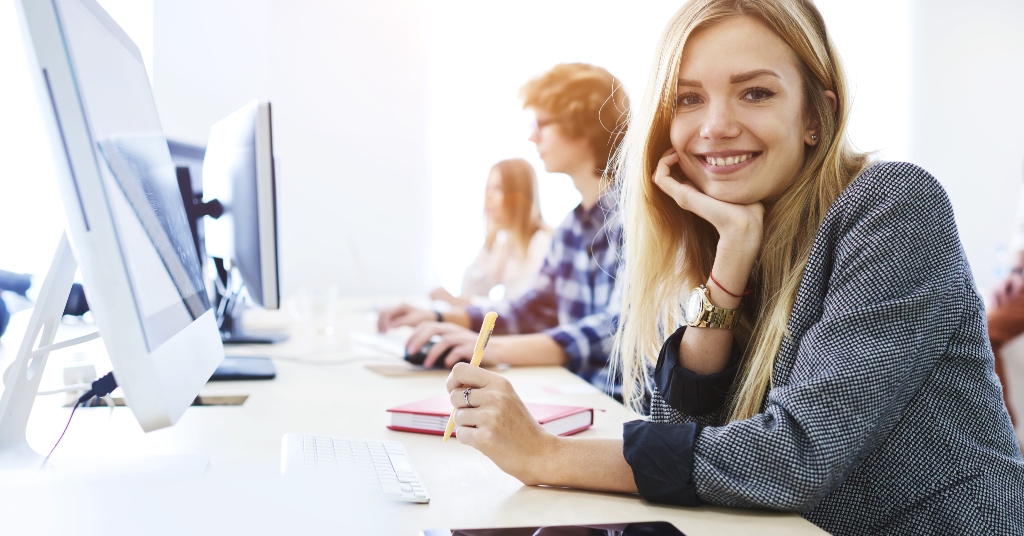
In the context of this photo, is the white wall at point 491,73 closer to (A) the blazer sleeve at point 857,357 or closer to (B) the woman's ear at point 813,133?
(B) the woman's ear at point 813,133

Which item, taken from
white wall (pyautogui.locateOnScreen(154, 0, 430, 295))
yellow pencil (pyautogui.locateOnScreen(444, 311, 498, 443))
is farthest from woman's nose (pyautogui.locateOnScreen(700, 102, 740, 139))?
white wall (pyautogui.locateOnScreen(154, 0, 430, 295))

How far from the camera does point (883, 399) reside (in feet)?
2.40

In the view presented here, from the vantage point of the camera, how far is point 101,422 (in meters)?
1.05

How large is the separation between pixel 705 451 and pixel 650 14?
4356mm

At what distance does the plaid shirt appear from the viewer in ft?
5.65

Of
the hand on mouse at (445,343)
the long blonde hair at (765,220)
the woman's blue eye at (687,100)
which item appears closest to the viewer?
the long blonde hair at (765,220)

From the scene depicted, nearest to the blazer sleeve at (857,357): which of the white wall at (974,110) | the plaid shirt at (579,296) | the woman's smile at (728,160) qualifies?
the woman's smile at (728,160)

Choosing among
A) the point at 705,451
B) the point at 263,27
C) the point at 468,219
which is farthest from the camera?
the point at 468,219

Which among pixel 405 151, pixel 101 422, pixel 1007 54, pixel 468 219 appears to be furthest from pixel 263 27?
pixel 1007 54

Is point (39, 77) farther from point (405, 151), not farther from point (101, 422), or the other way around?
point (405, 151)

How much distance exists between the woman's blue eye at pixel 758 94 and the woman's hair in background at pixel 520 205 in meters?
2.55

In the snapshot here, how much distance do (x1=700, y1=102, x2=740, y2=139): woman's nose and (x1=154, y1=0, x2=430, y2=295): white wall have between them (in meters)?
3.63

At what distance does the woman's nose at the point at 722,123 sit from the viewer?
0.99 metres

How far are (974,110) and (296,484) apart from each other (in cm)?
533
